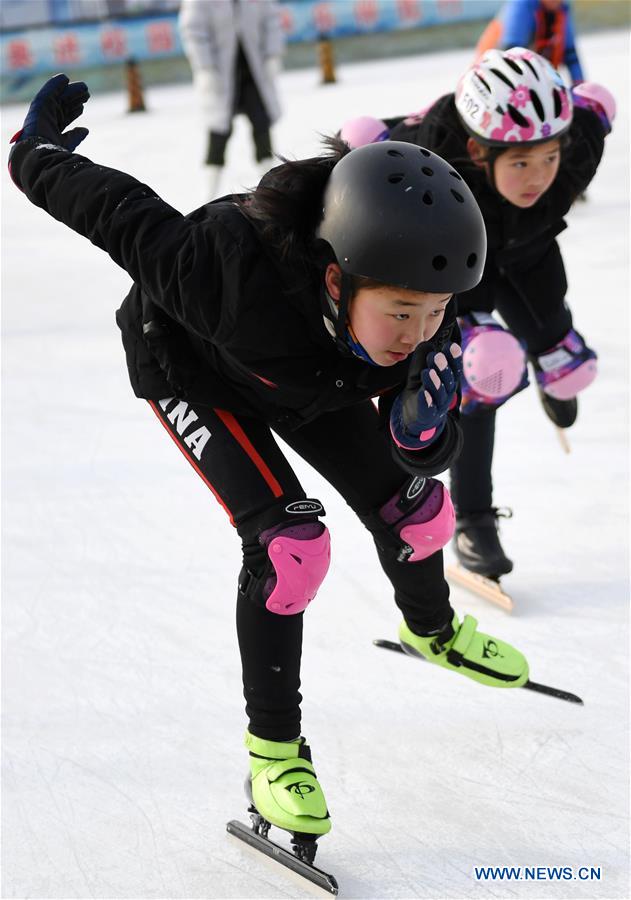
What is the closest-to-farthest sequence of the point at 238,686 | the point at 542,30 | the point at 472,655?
the point at 472,655, the point at 238,686, the point at 542,30

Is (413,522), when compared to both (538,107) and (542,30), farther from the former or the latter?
(542,30)

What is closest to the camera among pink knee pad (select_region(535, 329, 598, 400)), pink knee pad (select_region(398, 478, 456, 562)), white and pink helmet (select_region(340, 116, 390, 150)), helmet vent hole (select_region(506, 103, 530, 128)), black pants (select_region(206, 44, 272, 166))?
pink knee pad (select_region(398, 478, 456, 562))

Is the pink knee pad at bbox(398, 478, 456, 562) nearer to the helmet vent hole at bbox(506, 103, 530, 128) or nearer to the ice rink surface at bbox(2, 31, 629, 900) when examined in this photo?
the ice rink surface at bbox(2, 31, 629, 900)

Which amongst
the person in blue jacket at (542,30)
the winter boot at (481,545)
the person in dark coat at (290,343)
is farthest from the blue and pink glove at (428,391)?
the person in blue jacket at (542,30)

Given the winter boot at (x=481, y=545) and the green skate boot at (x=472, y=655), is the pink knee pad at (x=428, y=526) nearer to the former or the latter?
the green skate boot at (x=472, y=655)

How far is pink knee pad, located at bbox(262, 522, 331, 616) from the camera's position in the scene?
2.62 m

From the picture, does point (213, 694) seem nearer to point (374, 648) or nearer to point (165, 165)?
point (374, 648)

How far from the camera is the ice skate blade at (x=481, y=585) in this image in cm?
387

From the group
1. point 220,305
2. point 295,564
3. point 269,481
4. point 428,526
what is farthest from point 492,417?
point 220,305

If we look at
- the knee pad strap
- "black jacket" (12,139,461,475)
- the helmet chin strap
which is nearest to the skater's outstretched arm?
"black jacket" (12,139,461,475)

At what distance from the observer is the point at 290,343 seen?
2.56 m

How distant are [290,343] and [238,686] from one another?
1.29 m

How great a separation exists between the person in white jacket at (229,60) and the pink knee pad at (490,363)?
6.02m

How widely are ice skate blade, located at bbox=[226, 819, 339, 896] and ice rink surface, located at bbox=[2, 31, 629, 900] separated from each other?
0.10 feet
